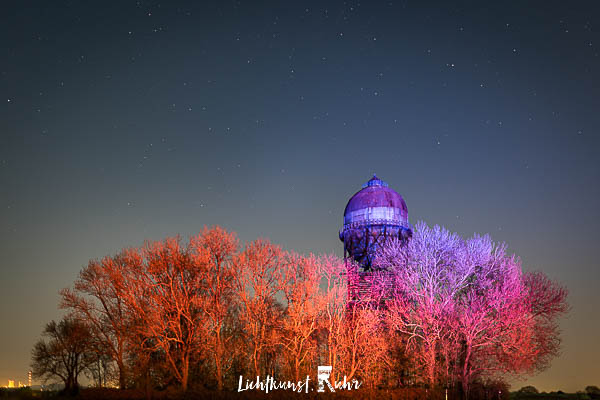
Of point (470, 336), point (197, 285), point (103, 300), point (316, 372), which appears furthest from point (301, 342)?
point (103, 300)

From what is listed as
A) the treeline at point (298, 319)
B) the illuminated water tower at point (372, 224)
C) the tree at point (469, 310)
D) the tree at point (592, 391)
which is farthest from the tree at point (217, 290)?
the tree at point (592, 391)

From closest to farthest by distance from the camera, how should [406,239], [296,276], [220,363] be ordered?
[220,363]
[296,276]
[406,239]

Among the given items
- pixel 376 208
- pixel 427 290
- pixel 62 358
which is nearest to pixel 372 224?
pixel 376 208

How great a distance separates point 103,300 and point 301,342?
53.7 ft

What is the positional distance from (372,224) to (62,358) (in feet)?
103

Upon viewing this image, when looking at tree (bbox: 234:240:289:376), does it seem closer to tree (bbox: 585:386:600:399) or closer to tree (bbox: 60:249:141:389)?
tree (bbox: 60:249:141:389)

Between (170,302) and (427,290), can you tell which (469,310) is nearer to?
(427,290)

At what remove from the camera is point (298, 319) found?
3859 cm

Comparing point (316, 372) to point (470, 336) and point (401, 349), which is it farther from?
point (470, 336)

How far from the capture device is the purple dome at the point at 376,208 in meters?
57.0

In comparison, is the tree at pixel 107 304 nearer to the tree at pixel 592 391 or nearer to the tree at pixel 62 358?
the tree at pixel 62 358

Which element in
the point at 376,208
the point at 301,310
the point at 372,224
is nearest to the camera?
the point at 301,310

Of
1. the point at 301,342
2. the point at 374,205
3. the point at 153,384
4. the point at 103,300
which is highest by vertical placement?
the point at 374,205

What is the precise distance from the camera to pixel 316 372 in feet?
132
